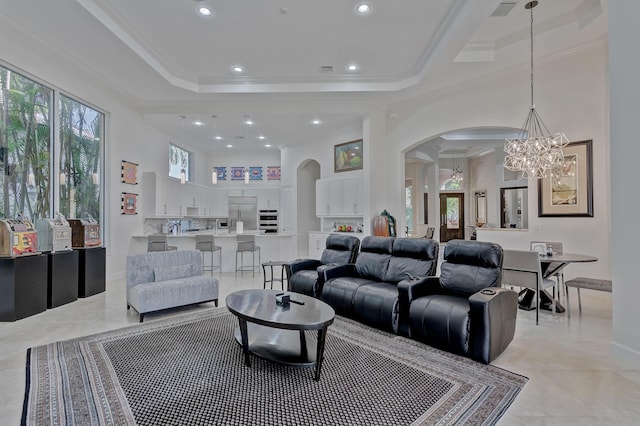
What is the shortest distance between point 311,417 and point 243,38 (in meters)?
4.94

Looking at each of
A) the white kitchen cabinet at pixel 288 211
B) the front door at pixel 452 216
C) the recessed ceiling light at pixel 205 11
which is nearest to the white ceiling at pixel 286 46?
the recessed ceiling light at pixel 205 11

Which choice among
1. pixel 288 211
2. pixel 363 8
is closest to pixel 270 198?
pixel 288 211

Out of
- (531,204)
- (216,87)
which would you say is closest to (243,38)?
(216,87)

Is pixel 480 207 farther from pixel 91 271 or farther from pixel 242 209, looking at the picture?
pixel 91 271

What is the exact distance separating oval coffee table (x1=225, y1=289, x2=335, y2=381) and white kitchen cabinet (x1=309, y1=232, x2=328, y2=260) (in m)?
5.21

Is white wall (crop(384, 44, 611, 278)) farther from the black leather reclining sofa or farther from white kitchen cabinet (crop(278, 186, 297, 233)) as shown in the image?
white kitchen cabinet (crop(278, 186, 297, 233))

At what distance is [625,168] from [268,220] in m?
9.18

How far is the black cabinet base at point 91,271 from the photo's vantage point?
512 centimetres

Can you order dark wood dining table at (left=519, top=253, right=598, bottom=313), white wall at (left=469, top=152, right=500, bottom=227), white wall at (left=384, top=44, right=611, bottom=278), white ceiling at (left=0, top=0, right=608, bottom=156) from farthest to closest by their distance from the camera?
white wall at (left=469, top=152, right=500, bottom=227)
white wall at (left=384, top=44, right=611, bottom=278)
white ceiling at (left=0, top=0, right=608, bottom=156)
dark wood dining table at (left=519, top=253, right=598, bottom=313)

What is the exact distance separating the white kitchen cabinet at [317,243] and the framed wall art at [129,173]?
14.3 ft

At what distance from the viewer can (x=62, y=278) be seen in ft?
15.4

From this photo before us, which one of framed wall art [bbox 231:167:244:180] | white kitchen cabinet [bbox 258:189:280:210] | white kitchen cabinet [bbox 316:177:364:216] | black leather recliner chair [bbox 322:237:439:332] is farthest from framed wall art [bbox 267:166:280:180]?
black leather recliner chair [bbox 322:237:439:332]

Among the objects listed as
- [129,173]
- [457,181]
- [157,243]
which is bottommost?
[157,243]

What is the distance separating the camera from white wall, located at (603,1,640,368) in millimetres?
2811
